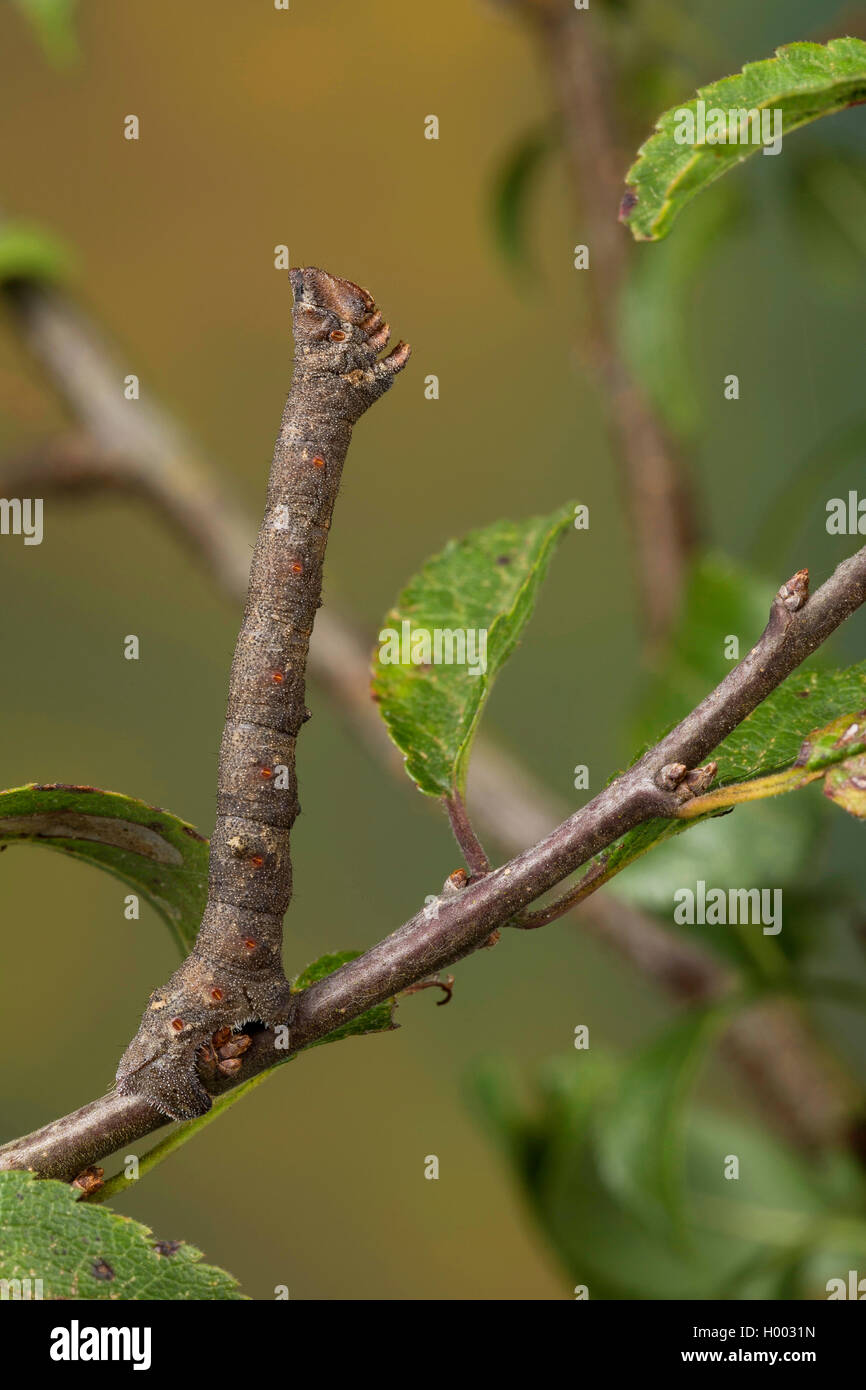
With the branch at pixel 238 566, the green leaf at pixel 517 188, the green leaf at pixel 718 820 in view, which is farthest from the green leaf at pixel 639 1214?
the green leaf at pixel 517 188

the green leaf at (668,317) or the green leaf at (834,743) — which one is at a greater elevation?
the green leaf at (668,317)

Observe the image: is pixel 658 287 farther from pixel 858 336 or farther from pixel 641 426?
pixel 858 336

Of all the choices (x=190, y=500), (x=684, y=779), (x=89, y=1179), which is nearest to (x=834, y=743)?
(x=684, y=779)

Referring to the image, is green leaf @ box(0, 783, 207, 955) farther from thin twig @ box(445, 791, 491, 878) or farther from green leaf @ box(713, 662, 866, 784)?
→ green leaf @ box(713, 662, 866, 784)

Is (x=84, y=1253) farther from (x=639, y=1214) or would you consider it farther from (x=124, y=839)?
(x=639, y=1214)

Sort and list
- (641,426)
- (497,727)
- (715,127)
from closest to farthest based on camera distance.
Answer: (715,127) → (641,426) → (497,727)

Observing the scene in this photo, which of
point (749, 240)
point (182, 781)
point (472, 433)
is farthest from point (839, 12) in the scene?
point (182, 781)

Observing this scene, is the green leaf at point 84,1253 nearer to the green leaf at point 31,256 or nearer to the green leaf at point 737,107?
the green leaf at point 737,107
